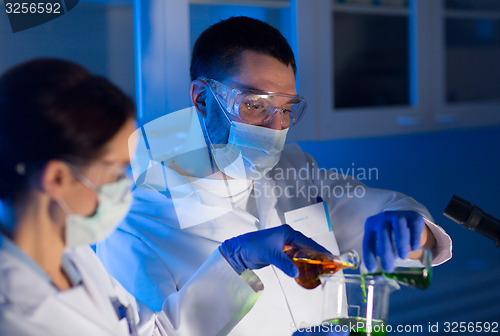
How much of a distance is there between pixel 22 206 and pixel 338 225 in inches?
44.9

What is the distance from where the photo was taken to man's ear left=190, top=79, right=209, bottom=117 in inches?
59.2

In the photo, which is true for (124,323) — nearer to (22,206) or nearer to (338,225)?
(22,206)

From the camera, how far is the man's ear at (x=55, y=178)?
782 mm

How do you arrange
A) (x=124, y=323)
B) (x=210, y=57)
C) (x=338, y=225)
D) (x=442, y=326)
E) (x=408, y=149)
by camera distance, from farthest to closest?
(x=408, y=149) < (x=442, y=326) < (x=338, y=225) < (x=210, y=57) < (x=124, y=323)

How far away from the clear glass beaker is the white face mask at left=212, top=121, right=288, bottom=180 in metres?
0.56

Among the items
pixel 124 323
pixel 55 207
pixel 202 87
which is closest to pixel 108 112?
pixel 55 207

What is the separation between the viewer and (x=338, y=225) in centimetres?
171

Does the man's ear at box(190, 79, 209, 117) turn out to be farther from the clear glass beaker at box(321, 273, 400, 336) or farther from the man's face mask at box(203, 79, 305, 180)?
the clear glass beaker at box(321, 273, 400, 336)

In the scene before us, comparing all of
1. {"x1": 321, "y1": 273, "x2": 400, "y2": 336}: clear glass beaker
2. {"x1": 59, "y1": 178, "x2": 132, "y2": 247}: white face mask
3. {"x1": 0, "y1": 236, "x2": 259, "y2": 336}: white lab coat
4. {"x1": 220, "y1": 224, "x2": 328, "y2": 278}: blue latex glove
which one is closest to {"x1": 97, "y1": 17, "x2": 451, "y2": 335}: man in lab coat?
{"x1": 0, "y1": 236, "x2": 259, "y2": 336}: white lab coat

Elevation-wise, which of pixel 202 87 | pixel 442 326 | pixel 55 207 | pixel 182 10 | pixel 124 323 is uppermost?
pixel 182 10

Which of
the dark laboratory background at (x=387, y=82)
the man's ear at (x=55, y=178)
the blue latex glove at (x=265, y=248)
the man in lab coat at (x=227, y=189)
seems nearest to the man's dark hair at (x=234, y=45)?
the man in lab coat at (x=227, y=189)

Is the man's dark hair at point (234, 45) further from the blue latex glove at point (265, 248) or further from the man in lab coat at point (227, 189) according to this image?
the blue latex glove at point (265, 248)

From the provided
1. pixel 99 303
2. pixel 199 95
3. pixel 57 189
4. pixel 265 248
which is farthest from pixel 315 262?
pixel 199 95

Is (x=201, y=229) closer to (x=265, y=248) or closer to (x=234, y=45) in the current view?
(x=265, y=248)
